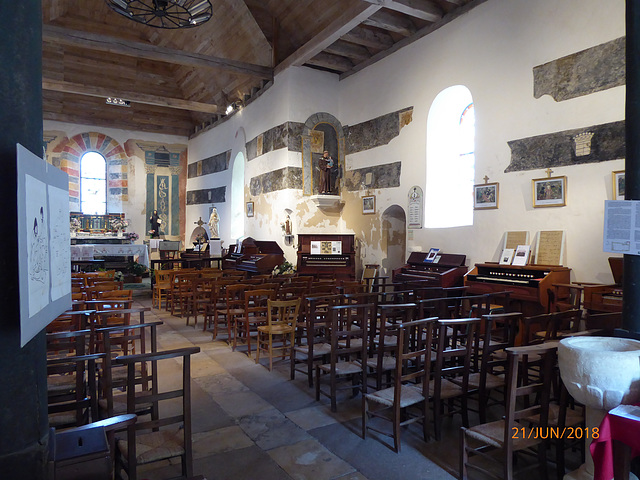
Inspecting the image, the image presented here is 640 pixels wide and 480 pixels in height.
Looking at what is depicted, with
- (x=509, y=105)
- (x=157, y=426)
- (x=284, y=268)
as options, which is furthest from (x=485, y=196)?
(x=157, y=426)

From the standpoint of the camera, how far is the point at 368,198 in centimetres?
1018

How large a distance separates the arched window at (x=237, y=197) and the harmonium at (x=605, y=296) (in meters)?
10.9

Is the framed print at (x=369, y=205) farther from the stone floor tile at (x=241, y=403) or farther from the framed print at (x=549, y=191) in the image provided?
the stone floor tile at (x=241, y=403)

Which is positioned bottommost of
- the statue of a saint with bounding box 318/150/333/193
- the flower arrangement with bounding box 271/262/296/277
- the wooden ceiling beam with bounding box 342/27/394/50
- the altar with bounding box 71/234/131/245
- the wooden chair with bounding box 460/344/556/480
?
the wooden chair with bounding box 460/344/556/480

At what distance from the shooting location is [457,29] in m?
7.98

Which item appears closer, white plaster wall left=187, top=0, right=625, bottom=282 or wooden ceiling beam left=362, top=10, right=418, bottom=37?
white plaster wall left=187, top=0, right=625, bottom=282

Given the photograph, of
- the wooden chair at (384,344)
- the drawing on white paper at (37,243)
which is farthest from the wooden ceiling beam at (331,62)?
the drawing on white paper at (37,243)

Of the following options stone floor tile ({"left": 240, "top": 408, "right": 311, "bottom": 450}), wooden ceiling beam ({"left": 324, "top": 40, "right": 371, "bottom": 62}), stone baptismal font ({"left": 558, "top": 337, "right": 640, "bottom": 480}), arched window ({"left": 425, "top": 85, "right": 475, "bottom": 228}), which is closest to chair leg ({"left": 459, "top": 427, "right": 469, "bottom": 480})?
stone baptismal font ({"left": 558, "top": 337, "right": 640, "bottom": 480})

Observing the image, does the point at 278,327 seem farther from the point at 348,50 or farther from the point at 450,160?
the point at 348,50

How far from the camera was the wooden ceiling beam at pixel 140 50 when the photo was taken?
32.3ft

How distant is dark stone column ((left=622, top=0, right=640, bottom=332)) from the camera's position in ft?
8.95

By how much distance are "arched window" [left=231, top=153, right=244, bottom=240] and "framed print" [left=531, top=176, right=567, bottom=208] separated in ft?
31.7

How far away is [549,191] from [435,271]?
220 centimetres

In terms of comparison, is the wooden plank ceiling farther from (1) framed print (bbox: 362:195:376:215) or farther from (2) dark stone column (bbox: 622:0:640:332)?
(2) dark stone column (bbox: 622:0:640:332)
